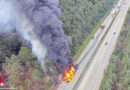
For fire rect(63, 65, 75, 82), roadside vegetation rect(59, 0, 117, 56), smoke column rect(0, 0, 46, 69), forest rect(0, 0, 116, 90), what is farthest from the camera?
roadside vegetation rect(59, 0, 117, 56)

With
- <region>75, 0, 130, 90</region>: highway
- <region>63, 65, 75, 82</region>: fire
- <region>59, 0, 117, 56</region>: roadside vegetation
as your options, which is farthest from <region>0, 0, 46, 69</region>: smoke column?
<region>75, 0, 130, 90</region>: highway

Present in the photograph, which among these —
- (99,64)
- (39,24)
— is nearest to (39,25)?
(39,24)

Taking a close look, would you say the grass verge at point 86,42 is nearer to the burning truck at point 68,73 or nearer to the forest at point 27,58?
the forest at point 27,58

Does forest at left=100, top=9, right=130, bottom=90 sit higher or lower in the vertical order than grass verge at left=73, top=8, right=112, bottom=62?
lower

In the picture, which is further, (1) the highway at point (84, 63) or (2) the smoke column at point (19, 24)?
(1) the highway at point (84, 63)

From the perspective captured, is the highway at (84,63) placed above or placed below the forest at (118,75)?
above

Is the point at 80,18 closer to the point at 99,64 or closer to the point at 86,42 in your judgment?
the point at 86,42

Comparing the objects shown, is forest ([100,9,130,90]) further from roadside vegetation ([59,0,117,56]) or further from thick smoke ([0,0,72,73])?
roadside vegetation ([59,0,117,56])

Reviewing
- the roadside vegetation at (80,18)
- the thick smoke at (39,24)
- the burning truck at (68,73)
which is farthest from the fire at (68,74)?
the roadside vegetation at (80,18)
